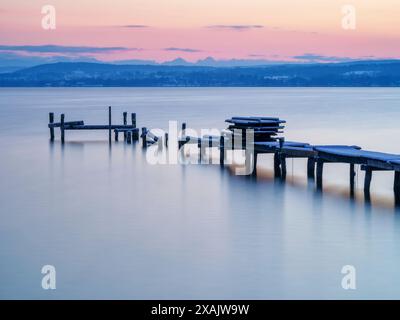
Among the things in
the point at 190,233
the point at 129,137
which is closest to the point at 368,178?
the point at 190,233

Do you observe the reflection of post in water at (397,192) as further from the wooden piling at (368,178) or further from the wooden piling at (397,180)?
the wooden piling at (368,178)

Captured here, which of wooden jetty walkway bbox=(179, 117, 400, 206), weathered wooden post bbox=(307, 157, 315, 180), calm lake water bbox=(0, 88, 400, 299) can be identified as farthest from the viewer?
weathered wooden post bbox=(307, 157, 315, 180)

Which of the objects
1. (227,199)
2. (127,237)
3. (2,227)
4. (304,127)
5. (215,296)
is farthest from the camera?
(304,127)

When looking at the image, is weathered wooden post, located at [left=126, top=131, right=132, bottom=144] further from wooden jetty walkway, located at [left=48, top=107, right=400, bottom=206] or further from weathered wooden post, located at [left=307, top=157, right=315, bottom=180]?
weathered wooden post, located at [left=307, top=157, right=315, bottom=180]

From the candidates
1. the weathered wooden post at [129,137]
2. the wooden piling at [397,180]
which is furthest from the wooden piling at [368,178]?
the weathered wooden post at [129,137]

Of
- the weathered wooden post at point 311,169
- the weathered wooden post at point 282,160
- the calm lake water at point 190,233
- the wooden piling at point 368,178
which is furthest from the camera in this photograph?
the weathered wooden post at point 311,169

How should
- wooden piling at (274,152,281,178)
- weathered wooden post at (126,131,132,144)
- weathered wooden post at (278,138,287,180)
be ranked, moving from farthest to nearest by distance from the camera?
weathered wooden post at (126,131,132,144)
wooden piling at (274,152,281,178)
weathered wooden post at (278,138,287,180)

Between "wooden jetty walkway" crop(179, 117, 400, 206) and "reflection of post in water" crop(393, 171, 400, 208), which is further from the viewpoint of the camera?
"wooden jetty walkway" crop(179, 117, 400, 206)

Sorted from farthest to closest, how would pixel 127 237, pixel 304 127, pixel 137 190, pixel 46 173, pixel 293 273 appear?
pixel 304 127 → pixel 46 173 → pixel 137 190 → pixel 127 237 → pixel 293 273

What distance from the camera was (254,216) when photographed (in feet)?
64.5

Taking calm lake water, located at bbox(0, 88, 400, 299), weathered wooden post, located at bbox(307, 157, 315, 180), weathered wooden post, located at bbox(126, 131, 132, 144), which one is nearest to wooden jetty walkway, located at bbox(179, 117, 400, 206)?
weathered wooden post, located at bbox(307, 157, 315, 180)
